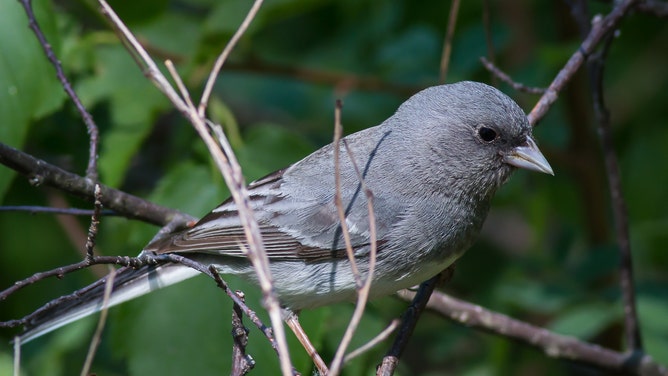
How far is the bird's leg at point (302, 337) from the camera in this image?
258 centimetres

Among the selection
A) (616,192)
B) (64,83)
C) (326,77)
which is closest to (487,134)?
(616,192)

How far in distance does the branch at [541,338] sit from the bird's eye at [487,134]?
622mm

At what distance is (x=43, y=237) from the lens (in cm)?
397

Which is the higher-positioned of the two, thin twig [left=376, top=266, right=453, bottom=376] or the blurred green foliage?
the blurred green foliage

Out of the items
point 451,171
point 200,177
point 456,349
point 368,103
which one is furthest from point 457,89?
point 456,349

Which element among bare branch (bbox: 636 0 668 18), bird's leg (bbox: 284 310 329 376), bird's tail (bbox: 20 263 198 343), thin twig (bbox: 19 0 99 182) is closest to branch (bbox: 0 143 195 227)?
thin twig (bbox: 19 0 99 182)

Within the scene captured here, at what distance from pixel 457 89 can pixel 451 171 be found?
0.93 feet

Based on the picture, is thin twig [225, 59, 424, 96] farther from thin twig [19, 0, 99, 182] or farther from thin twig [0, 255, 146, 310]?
thin twig [0, 255, 146, 310]

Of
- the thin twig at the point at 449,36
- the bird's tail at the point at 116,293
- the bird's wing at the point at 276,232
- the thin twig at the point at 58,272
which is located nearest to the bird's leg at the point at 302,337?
the bird's wing at the point at 276,232

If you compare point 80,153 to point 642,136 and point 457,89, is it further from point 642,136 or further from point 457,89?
point 642,136

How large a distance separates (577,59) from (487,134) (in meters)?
0.42

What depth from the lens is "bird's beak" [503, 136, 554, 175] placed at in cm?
272

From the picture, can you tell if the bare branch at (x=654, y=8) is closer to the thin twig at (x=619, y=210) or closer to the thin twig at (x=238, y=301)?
the thin twig at (x=619, y=210)

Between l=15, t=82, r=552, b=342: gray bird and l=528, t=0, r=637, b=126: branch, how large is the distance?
9 cm
